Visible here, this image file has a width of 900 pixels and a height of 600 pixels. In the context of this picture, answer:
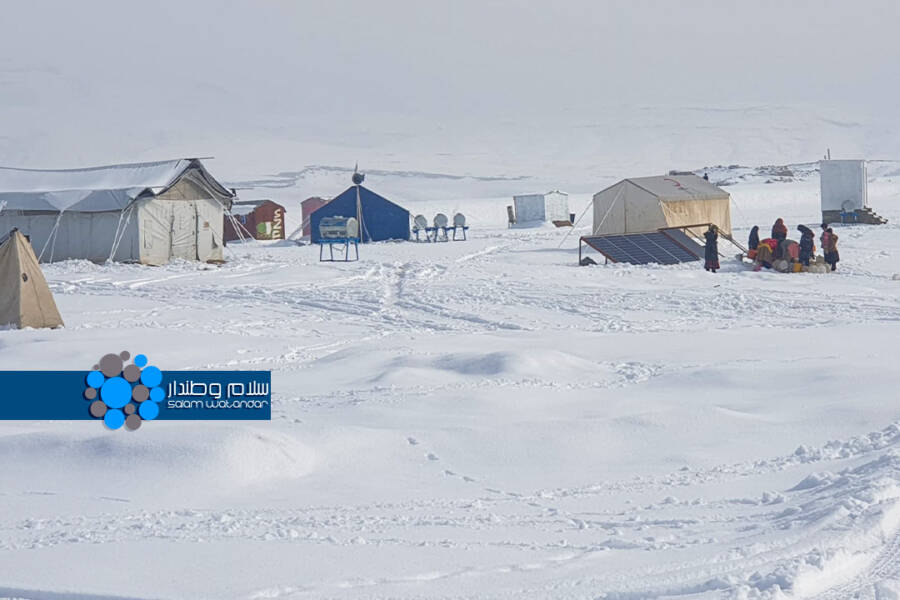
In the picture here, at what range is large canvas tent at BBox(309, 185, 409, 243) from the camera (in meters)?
34.8

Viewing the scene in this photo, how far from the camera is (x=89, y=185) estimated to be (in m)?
26.4

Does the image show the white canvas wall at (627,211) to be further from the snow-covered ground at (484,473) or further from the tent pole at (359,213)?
the snow-covered ground at (484,473)

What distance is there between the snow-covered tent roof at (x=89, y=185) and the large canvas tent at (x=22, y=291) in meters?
11.0

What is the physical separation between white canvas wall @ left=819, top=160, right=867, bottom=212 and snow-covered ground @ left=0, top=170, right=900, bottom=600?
23313 mm

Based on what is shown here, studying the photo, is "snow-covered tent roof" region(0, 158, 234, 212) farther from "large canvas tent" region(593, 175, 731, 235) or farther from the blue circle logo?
the blue circle logo

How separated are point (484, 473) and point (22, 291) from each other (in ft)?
30.9

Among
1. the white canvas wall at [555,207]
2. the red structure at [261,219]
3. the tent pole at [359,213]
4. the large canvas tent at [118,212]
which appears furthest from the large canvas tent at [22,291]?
the white canvas wall at [555,207]

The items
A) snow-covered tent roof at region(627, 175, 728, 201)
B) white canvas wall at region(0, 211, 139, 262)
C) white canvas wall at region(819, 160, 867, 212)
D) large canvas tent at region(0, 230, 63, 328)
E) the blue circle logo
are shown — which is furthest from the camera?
white canvas wall at region(819, 160, 867, 212)

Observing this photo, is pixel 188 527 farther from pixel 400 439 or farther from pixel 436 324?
pixel 436 324

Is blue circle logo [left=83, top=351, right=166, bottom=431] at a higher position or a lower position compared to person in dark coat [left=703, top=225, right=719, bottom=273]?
lower

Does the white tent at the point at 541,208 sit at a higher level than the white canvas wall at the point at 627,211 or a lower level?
higher

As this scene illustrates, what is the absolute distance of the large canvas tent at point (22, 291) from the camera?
1434cm

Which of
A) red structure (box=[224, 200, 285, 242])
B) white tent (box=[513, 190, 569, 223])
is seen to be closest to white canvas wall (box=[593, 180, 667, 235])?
white tent (box=[513, 190, 569, 223])

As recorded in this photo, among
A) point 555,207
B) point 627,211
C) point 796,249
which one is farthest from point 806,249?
point 555,207
